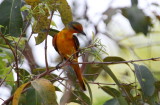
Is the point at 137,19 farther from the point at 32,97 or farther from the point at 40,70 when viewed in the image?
the point at 32,97

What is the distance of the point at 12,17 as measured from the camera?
2.21 meters

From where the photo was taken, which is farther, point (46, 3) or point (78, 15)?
point (78, 15)

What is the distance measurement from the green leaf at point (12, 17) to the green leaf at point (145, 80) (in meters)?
0.81

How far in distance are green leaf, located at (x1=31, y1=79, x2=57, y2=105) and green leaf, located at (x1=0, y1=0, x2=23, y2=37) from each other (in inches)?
17.4

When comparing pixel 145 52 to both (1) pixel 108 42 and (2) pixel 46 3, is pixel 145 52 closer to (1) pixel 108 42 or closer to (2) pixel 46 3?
(1) pixel 108 42

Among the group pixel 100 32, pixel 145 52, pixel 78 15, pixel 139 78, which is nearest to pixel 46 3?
pixel 139 78

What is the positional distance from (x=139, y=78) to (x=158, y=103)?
1.03ft

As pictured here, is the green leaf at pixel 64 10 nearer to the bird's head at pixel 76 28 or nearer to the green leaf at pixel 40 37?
the green leaf at pixel 40 37

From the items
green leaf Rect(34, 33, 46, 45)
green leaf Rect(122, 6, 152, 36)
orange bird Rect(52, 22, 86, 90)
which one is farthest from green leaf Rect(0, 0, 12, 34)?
green leaf Rect(122, 6, 152, 36)

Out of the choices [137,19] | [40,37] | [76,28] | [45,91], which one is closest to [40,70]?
[40,37]

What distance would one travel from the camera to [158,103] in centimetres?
250

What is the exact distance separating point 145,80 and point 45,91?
814mm

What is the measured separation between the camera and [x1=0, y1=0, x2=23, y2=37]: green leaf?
2150mm

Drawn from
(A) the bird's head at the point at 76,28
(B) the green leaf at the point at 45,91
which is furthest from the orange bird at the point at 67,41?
(B) the green leaf at the point at 45,91
